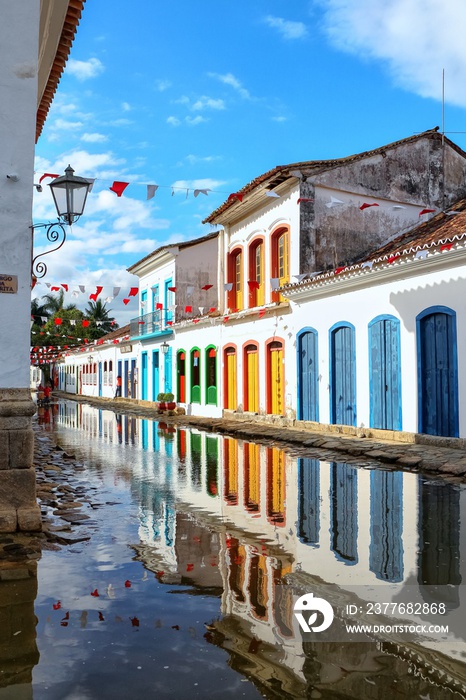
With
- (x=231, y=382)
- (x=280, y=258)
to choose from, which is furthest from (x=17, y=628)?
(x=231, y=382)

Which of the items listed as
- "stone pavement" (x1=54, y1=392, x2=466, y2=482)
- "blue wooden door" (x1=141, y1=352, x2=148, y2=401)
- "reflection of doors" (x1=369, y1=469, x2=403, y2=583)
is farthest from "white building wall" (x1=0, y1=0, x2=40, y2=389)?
"blue wooden door" (x1=141, y1=352, x2=148, y2=401)

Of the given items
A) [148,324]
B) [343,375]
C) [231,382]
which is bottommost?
[231,382]

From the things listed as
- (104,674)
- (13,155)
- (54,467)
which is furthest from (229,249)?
(104,674)

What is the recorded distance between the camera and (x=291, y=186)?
1739 cm

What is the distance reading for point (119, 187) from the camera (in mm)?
10406

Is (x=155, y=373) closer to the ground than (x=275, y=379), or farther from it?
farther from it

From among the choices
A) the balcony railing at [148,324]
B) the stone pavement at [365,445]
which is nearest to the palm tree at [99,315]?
the balcony railing at [148,324]

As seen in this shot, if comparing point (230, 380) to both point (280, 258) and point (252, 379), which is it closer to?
point (252, 379)

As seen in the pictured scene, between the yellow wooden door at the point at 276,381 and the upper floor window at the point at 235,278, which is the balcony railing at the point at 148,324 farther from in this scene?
the yellow wooden door at the point at 276,381

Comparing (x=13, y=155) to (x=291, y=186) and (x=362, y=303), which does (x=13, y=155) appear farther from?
(x=291, y=186)

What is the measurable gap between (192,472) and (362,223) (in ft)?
35.5

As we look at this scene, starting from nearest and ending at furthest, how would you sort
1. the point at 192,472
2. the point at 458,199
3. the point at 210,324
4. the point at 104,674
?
the point at 104,674, the point at 192,472, the point at 458,199, the point at 210,324

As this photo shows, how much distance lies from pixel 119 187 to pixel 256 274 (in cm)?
1019

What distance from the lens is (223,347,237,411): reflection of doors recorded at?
2123 centimetres
